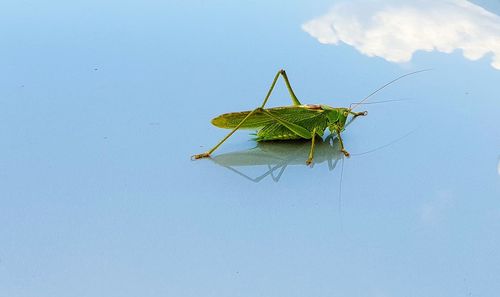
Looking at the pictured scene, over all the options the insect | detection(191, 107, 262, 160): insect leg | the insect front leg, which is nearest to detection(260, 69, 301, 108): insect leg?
the insect

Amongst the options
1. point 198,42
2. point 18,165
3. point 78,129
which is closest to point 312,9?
point 198,42

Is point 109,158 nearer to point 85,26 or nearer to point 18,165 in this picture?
point 18,165

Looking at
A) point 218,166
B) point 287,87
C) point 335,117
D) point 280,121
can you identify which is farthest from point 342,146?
point 218,166

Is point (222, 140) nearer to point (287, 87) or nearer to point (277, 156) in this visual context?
point (277, 156)

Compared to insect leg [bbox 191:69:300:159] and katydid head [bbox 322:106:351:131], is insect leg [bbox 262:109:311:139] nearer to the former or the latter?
insect leg [bbox 191:69:300:159]

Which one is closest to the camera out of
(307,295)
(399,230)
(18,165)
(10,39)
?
(307,295)

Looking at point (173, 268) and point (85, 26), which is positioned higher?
point (85, 26)

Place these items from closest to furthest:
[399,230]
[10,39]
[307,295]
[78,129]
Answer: [307,295] < [399,230] < [78,129] < [10,39]

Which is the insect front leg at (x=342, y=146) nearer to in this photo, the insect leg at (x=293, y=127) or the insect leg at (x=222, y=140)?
the insect leg at (x=293, y=127)
